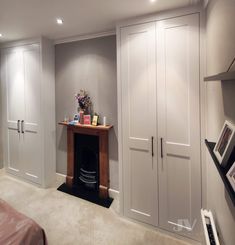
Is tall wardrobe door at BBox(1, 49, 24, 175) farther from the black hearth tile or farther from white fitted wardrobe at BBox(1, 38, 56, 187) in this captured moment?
the black hearth tile

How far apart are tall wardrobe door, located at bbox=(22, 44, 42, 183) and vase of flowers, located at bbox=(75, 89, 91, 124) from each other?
0.72 meters

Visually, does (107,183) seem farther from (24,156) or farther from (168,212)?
(24,156)

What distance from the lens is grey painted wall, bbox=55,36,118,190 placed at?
105 inches

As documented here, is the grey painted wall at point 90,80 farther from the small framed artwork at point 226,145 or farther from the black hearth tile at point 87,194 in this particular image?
the small framed artwork at point 226,145

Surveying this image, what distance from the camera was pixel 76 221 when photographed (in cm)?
228

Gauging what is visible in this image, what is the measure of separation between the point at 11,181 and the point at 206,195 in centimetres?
336

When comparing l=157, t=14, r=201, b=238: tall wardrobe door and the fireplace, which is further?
the fireplace

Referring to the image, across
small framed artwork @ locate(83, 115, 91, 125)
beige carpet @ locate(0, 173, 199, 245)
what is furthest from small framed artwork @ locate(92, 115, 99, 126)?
beige carpet @ locate(0, 173, 199, 245)

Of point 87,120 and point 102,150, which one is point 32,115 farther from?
point 102,150

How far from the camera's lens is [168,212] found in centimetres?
206

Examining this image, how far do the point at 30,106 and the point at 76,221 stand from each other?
203 cm

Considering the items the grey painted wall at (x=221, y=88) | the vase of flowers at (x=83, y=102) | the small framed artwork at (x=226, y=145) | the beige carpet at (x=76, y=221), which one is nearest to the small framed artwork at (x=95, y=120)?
the vase of flowers at (x=83, y=102)

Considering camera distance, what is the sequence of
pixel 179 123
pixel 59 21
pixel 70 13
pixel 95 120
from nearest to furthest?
pixel 179 123, pixel 70 13, pixel 59 21, pixel 95 120

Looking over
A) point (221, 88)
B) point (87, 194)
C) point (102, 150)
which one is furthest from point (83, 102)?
point (221, 88)
